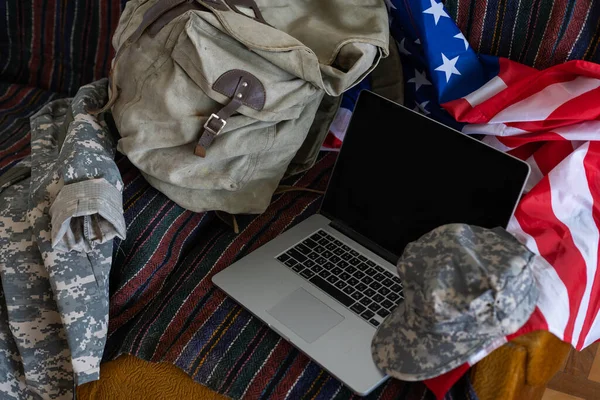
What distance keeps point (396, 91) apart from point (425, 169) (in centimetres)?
27

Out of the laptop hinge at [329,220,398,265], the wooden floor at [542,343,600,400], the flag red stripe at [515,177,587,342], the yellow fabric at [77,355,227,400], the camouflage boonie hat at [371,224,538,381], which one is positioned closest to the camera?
the camouflage boonie hat at [371,224,538,381]

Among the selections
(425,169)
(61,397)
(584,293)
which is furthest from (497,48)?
(61,397)

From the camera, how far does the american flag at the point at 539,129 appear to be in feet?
2.80

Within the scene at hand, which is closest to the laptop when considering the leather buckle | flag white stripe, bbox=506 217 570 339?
flag white stripe, bbox=506 217 570 339

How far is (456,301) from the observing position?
0.73 meters

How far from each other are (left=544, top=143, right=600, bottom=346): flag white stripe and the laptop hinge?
265 millimetres

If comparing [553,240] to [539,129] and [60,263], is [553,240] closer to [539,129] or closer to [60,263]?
[539,129]

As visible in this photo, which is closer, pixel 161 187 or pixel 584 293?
pixel 584 293

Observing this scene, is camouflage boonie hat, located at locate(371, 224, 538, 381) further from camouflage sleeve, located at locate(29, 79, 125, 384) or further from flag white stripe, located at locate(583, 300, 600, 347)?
camouflage sleeve, located at locate(29, 79, 125, 384)

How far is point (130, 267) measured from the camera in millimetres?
1056

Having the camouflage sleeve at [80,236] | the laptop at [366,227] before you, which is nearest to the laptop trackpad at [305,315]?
the laptop at [366,227]

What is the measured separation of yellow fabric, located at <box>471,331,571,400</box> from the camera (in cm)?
79

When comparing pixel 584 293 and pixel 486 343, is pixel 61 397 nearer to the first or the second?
pixel 486 343

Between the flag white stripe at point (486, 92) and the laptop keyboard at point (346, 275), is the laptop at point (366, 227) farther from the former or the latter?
the flag white stripe at point (486, 92)
